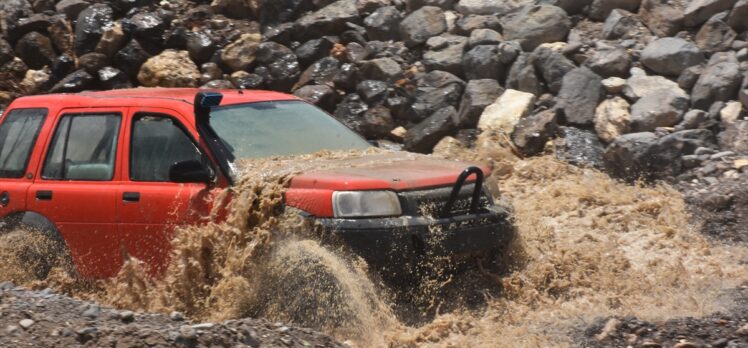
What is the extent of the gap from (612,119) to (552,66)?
1.11 m

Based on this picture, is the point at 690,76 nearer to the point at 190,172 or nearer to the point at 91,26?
the point at 190,172

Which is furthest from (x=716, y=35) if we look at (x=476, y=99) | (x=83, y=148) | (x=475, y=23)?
(x=83, y=148)

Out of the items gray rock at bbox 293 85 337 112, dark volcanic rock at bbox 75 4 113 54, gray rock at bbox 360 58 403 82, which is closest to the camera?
gray rock at bbox 293 85 337 112

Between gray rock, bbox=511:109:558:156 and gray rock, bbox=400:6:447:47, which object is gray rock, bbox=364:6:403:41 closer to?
gray rock, bbox=400:6:447:47

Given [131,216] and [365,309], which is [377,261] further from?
[131,216]

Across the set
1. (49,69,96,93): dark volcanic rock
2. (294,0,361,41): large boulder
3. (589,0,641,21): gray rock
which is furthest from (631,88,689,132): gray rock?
(49,69,96,93): dark volcanic rock

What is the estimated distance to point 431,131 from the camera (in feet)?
40.0

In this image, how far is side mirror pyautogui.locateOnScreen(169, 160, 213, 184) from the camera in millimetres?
6957

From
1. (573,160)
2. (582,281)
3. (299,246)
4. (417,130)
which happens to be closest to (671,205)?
(573,160)

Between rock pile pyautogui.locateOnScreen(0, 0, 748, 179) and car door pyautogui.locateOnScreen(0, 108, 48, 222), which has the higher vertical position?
car door pyautogui.locateOnScreen(0, 108, 48, 222)

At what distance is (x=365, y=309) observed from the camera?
253 inches

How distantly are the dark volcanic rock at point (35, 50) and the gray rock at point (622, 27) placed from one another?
7507mm

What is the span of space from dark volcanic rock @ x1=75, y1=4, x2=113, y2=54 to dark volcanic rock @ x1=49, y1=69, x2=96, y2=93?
47 centimetres

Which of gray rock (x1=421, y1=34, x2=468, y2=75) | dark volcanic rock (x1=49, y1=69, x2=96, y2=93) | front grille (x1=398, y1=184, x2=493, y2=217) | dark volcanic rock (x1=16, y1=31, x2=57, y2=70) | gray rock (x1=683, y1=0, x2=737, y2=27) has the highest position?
front grille (x1=398, y1=184, x2=493, y2=217)
